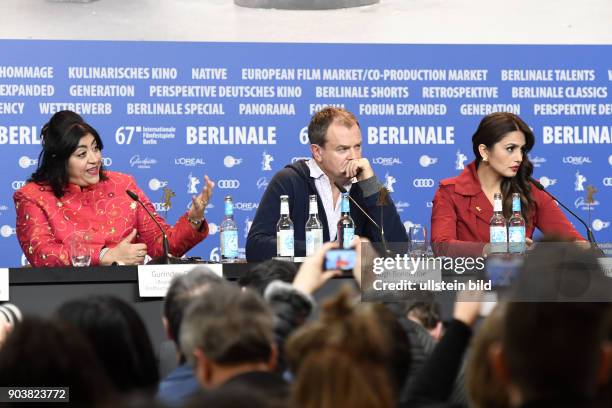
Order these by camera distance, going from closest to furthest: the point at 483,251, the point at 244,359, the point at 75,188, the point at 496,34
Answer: the point at 244,359 → the point at 483,251 → the point at 75,188 → the point at 496,34

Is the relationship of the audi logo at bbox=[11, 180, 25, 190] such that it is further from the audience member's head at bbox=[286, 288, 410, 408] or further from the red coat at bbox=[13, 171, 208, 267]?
the audience member's head at bbox=[286, 288, 410, 408]

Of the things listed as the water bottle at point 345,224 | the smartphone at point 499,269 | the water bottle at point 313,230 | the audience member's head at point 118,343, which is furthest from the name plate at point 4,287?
the smartphone at point 499,269

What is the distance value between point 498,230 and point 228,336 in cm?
241

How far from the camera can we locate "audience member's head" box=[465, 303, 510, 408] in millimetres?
1799

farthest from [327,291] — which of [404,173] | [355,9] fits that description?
[355,9]

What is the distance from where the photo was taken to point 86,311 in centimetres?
217

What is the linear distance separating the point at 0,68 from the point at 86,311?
3772mm

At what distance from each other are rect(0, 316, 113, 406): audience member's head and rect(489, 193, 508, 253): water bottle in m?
2.79

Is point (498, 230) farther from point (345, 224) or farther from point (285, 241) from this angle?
point (285, 241)

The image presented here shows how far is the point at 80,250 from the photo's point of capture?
4070mm

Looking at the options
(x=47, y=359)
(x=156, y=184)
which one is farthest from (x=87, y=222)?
(x=47, y=359)

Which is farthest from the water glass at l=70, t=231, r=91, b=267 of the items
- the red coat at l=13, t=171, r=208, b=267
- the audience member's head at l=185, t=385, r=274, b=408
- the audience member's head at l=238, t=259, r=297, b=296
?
the audience member's head at l=185, t=385, r=274, b=408

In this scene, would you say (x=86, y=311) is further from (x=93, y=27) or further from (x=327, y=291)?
(x=93, y=27)

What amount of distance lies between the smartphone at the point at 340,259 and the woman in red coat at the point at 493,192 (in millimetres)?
1646
